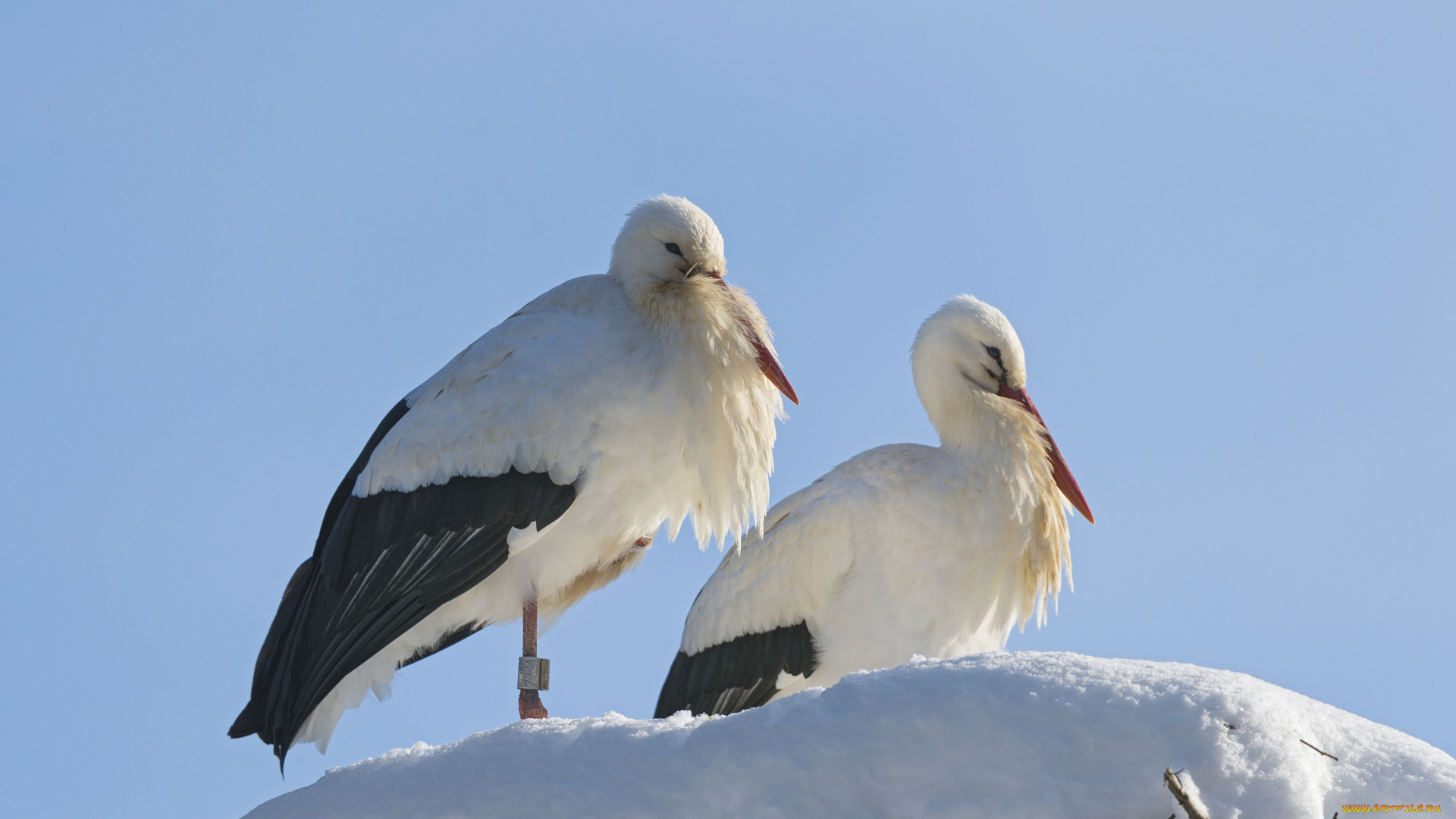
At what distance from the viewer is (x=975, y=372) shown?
5.99 meters

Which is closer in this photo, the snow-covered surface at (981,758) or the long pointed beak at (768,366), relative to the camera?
the snow-covered surface at (981,758)

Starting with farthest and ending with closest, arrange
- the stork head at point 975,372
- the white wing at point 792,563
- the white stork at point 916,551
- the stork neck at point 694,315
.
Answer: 1. the stork head at point 975,372
2. the white wing at point 792,563
3. the white stork at point 916,551
4. the stork neck at point 694,315

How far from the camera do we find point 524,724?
257cm

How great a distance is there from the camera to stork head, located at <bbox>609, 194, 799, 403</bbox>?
476 centimetres

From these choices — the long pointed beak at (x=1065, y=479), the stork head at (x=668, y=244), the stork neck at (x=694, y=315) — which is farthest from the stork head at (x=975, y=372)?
the stork head at (x=668, y=244)

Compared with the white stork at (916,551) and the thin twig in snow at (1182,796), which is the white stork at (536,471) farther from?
the thin twig in snow at (1182,796)

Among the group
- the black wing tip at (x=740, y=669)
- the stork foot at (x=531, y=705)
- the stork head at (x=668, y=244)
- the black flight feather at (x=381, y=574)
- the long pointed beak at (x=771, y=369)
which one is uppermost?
the stork head at (x=668, y=244)

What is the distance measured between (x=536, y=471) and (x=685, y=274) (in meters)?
1.03

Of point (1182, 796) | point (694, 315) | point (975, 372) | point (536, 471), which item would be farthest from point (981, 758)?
point (975, 372)

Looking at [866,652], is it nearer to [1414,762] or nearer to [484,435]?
[484,435]

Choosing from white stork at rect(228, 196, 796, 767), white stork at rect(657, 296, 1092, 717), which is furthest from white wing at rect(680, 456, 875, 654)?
white stork at rect(228, 196, 796, 767)

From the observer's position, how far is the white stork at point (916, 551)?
536 cm

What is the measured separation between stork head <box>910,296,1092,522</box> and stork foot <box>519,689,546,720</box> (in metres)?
2.40

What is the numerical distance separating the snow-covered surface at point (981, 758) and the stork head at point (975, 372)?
3535mm
